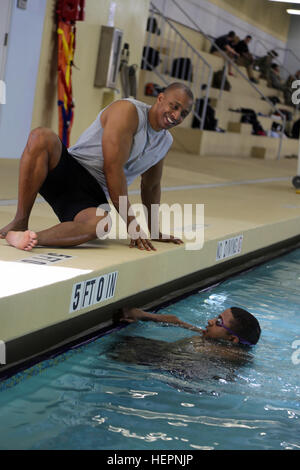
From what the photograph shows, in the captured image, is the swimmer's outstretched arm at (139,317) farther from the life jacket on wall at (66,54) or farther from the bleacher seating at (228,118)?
the bleacher seating at (228,118)

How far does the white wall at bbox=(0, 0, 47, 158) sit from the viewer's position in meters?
6.82

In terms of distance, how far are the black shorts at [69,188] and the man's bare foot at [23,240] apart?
253 mm

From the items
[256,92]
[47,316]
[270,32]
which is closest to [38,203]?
[47,316]

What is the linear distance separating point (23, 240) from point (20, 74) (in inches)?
177

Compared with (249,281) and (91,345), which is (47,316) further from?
(249,281)

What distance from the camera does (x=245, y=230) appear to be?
459 cm

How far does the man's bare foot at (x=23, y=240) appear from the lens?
9.41ft

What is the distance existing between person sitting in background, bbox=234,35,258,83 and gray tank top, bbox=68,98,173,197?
12897mm

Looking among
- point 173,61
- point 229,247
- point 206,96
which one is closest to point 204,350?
point 229,247

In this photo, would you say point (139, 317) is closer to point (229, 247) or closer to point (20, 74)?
point (229, 247)

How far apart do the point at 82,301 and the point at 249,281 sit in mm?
2063

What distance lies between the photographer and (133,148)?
10.1 ft

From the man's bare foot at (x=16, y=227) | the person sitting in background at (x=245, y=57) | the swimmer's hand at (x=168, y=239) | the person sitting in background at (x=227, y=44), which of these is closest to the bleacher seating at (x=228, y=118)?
the person sitting in background at (x=245, y=57)
